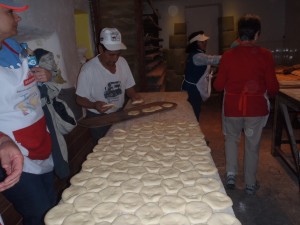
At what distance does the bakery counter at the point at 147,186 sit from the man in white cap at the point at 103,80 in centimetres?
57

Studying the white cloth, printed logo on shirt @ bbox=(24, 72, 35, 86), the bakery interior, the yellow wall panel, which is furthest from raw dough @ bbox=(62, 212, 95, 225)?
the yellow wall panel

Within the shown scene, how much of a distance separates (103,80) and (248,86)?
153 cm

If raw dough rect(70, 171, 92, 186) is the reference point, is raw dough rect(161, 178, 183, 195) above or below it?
below

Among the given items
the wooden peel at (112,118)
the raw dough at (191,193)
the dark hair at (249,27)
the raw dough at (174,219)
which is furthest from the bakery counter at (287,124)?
the raw dough at (174,219)

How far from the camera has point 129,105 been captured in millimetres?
3203

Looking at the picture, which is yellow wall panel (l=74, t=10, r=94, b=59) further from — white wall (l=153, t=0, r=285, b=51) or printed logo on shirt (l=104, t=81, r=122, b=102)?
white wall (l=153, t=0, r=285, b=51)

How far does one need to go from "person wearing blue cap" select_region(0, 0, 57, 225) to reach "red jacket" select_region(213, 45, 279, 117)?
6.04 ft

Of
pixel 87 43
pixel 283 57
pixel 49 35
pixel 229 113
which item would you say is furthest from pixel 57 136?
pixel 283 57

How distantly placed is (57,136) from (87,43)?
276 cm

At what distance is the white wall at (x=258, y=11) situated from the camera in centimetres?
992

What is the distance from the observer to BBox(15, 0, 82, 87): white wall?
257 cm

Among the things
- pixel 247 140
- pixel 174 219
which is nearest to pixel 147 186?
pixel 174 219

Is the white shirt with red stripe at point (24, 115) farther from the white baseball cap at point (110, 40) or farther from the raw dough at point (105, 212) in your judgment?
the white baseball cap at point (110, 40)

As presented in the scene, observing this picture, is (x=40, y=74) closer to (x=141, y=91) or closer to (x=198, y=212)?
(x=198, y=212)
